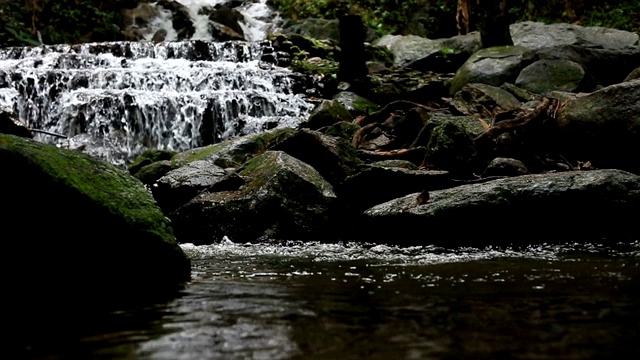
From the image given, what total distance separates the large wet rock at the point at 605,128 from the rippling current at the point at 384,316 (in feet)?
9.80

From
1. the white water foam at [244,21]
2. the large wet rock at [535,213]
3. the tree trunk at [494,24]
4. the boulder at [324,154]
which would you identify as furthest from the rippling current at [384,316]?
the white water foam at [244,21]

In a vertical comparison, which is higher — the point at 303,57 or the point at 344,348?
the point at 303,57

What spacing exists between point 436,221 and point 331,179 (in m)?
2.17

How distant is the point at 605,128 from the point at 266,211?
13.2ft

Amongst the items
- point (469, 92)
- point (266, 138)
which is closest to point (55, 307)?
point (266, 138)

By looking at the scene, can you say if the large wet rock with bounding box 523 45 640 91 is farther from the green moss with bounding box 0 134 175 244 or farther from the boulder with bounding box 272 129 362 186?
the green moss with bounding box 0 134 175 244

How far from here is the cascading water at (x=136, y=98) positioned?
1241 cm

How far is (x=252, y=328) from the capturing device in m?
2.51

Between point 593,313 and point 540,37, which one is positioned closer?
point 593,313

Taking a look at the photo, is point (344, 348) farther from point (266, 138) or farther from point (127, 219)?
point (266, 138)

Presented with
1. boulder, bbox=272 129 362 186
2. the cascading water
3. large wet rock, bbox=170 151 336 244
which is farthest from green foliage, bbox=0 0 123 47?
large wet rock, bbox=170 151 336 244

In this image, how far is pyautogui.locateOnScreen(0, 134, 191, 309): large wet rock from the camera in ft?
11.1

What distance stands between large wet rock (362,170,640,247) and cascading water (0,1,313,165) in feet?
22.5

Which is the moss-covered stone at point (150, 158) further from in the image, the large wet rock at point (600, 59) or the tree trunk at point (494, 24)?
the tree trunk at point (494, 24)
